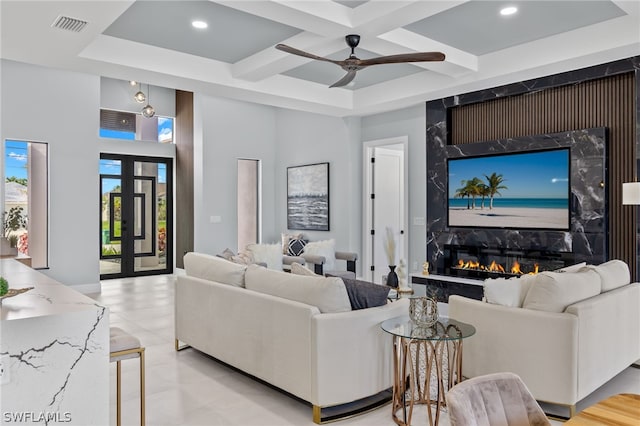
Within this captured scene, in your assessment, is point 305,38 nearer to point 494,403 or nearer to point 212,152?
point 494,403

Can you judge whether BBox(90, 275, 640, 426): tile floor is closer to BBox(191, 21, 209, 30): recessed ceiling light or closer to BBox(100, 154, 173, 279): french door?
BBox(191, 21, 209, 30): recessed ceiling light

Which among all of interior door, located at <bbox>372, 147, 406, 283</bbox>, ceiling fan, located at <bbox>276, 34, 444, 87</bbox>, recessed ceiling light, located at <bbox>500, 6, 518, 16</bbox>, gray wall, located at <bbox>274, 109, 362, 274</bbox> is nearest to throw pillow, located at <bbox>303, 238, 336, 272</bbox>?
gray wall, located at <bbox>274, 109, 362, 274</bbox>

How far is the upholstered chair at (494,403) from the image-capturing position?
1341 millimetres

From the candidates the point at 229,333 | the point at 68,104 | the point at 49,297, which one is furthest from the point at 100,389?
the point at 68,104

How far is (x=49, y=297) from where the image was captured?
7.14ft

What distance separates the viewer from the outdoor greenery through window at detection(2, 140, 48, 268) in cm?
682

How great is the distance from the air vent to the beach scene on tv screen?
4.58 metres

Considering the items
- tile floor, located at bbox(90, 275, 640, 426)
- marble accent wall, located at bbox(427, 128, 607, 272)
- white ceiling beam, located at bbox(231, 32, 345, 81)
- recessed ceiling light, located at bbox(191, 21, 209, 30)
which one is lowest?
tile floor, located at bbox(90, 275, 640, 426)

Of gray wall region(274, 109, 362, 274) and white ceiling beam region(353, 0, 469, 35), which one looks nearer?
white ceiling beam region(353, 0, 469, 35)

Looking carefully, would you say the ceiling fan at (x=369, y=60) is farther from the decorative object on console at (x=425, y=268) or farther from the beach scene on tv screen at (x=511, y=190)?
the decorative object on console at (x=425, y=268)

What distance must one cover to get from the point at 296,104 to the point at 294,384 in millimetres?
4493

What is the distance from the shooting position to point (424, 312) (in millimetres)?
2902

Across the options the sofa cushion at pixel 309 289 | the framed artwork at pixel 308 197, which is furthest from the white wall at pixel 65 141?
the sofa cushion at pixel 309 289

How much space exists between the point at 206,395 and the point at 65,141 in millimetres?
5379
